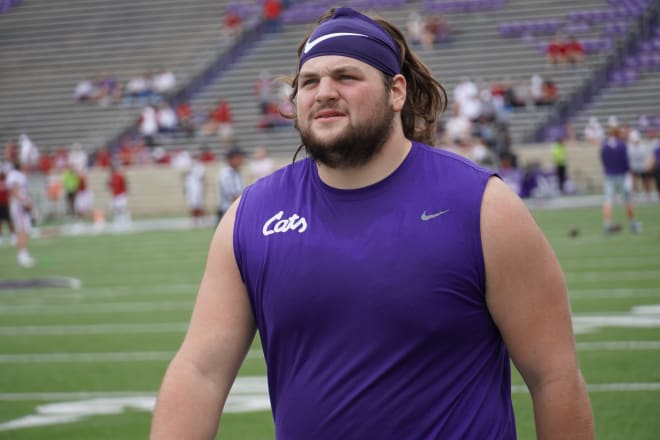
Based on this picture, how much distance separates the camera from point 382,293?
10.0ft

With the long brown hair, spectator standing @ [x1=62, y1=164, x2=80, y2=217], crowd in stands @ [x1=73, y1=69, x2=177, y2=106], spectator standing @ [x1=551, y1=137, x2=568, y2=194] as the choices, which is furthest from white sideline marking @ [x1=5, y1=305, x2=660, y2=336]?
crowd in stands @ [x1=73, y1=69, x2=177, y2=106]

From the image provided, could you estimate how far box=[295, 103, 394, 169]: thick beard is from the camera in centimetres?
312

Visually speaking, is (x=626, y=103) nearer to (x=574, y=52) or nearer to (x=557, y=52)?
(x=574, y=52)

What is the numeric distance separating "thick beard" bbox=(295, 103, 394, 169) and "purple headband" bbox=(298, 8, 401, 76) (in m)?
0.13

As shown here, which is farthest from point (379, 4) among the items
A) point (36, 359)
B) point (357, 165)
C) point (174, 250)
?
point (357, 165)

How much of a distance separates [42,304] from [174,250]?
704 cm

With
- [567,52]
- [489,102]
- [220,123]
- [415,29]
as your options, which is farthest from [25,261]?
[567,52]

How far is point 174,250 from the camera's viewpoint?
22219mm

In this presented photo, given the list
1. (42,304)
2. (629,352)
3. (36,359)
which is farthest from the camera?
(42,304)

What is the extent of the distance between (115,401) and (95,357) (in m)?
2.20

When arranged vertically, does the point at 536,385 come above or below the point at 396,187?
below

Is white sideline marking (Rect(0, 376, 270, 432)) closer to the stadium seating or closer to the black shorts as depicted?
the black shorts

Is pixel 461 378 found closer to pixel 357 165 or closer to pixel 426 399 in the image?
pixel 426 399

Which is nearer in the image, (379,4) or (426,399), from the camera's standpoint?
(426,399)
